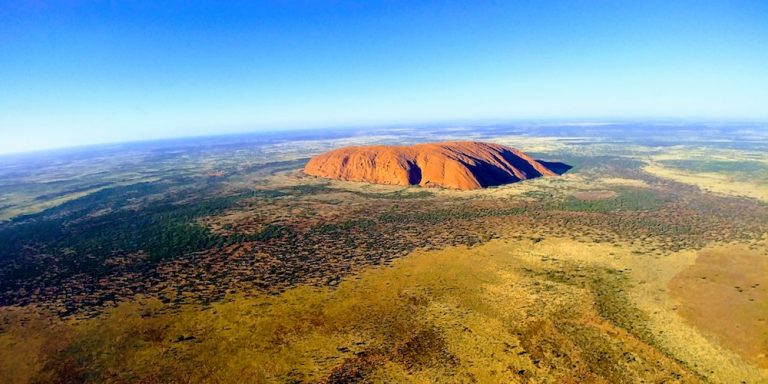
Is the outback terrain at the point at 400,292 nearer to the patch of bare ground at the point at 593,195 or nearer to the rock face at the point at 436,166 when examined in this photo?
the patch of bare ground at the point at 593,195

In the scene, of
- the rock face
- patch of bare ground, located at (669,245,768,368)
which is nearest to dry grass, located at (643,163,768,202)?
the rock face

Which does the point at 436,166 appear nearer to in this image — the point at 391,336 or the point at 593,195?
the point at 593,195

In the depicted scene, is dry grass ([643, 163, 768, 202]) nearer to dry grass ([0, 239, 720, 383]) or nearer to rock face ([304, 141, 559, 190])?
rock face ([304, 141, 559, 190])

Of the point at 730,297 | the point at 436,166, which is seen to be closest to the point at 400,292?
the point at 730,297

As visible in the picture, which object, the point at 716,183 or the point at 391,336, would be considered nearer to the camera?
the point at 391,336

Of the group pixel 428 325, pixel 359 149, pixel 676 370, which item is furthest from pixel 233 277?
pixel 359 149

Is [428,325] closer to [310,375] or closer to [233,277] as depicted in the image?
[310,375]
